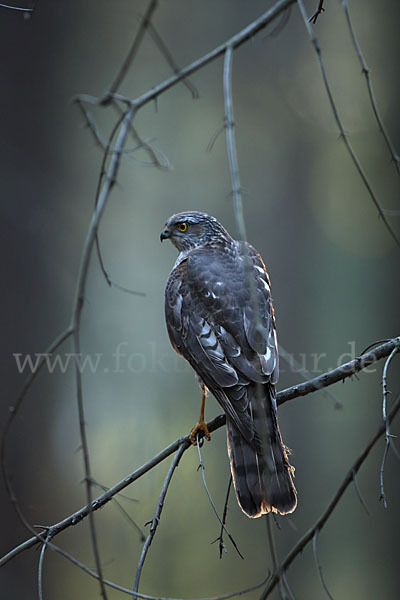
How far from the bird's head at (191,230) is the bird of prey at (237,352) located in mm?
241

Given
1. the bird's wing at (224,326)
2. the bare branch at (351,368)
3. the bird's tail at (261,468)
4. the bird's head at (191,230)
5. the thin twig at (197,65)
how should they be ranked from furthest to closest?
the bird's head at (191,230)
the bird's wing at (224,326)
the bird's tail at (261,468)
the bare branch at (351,368)
the thin twig at (197,65)

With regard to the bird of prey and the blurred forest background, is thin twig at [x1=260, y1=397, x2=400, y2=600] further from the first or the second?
the blurred forest background

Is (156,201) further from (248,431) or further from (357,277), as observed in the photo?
(248,431)

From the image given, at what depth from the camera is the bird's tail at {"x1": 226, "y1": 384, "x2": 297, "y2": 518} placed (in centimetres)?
246

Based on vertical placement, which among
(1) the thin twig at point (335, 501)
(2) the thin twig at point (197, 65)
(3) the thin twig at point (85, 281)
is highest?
(2) the thin twig at point (197, 65)

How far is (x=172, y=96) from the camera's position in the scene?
6.94m

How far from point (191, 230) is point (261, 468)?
153cm

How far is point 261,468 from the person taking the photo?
2529mm

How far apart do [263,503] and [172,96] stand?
5.41m

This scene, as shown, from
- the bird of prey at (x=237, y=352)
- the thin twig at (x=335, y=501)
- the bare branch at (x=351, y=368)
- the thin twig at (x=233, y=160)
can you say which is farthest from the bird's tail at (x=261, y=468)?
the thin twig at (x=233, y=160)

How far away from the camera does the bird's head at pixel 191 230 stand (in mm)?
3555

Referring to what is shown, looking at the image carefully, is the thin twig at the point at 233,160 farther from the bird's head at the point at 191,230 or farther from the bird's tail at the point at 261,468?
the bird's head at the point at 191,230

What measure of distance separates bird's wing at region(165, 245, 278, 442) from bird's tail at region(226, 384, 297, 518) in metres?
0.05

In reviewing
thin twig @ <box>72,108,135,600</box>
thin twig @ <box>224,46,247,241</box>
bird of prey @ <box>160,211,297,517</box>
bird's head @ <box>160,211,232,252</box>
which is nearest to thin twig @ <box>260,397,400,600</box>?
thin twig @ <box>72,108,135,600</box>
